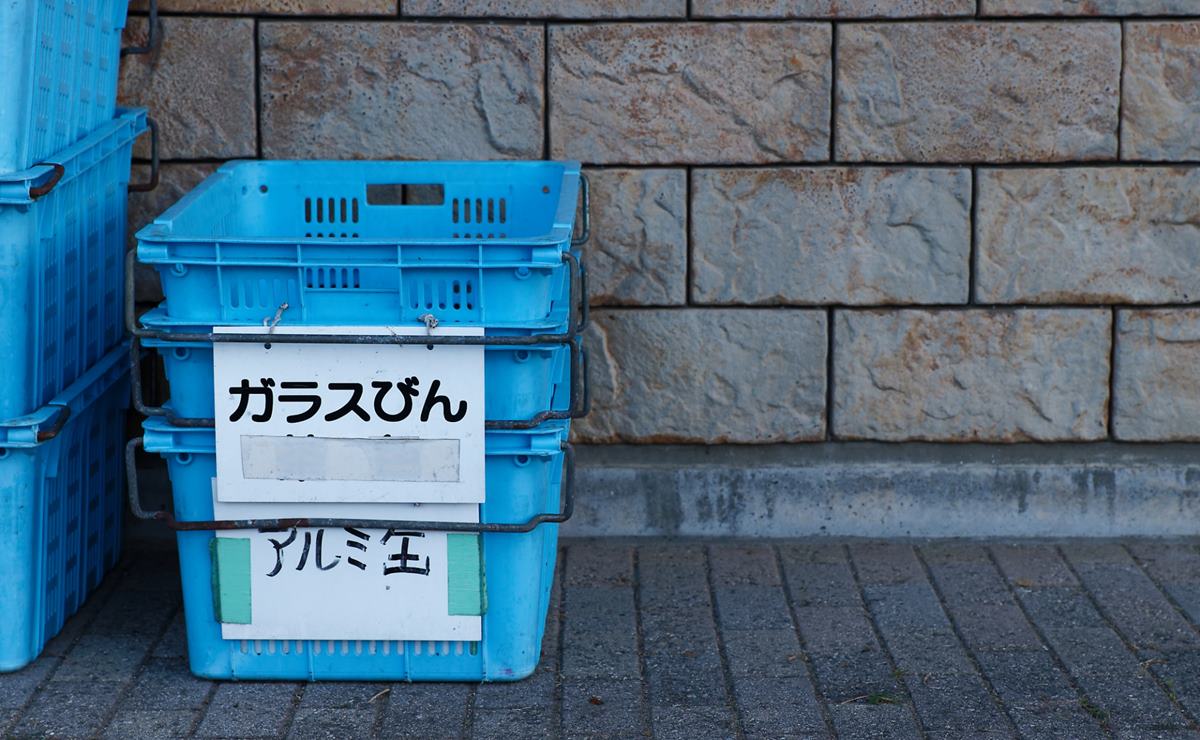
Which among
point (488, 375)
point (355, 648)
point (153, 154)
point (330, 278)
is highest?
point (153, 154)

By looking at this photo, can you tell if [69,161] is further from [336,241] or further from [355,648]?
[355,648]

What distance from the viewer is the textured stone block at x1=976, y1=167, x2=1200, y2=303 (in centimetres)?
471

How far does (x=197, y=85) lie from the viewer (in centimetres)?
468

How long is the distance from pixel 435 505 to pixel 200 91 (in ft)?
5.81

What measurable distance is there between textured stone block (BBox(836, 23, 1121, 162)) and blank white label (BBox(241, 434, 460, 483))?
71.2 inches

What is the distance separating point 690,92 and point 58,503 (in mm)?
2159

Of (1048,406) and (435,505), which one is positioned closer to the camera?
(435,505)

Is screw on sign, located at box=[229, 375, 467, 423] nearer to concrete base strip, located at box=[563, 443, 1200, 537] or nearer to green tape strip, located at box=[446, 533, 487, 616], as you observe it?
green tape strip, located at box=[446, 533, 487, 616]

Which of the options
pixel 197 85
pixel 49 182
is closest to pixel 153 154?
pixel 197 85

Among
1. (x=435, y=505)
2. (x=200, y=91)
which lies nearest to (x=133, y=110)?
(x=200, y=91)

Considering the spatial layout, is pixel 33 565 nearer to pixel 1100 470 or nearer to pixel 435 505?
pixel 435 505

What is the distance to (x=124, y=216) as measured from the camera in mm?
4473

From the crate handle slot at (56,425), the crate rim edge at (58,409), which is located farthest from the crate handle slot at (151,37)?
the crate handle slot at (56,425)

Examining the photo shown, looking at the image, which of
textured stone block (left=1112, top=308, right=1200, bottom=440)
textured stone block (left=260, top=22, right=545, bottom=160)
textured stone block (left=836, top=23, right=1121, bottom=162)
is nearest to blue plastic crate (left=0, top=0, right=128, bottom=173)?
textured stone block (left=260, top=22, right=545, bottom=160)
